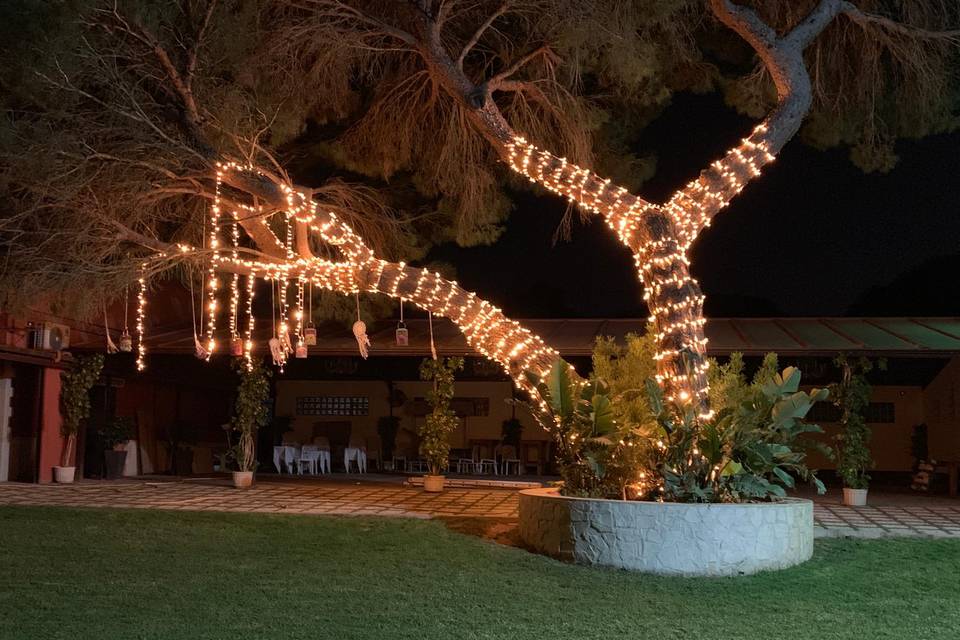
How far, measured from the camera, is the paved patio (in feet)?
31.3

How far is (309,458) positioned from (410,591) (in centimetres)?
1036

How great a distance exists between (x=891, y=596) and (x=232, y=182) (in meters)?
7.15

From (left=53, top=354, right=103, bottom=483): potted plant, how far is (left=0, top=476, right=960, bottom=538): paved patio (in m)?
0.43

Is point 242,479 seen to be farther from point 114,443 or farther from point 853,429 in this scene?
point 853,429

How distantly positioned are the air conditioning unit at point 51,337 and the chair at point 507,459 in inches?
291

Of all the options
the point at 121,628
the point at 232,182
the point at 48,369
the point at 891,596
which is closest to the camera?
the point at 121,628

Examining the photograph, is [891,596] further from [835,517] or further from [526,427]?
[526,427]

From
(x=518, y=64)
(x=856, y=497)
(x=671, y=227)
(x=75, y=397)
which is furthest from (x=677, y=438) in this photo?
(x=75, y=397)

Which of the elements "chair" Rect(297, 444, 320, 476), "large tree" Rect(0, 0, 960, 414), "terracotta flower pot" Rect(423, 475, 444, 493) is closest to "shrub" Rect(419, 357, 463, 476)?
"terracotta flower pot" Rect(423, 475, 444, 493)

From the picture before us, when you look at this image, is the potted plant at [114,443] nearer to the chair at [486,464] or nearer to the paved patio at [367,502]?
the paved patio at [367,502]

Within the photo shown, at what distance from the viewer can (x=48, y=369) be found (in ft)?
45.6

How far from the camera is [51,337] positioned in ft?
44.3

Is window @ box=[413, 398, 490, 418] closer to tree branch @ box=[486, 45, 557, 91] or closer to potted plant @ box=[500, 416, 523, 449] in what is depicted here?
potted plant @ box=[500, 416, 523, 449]

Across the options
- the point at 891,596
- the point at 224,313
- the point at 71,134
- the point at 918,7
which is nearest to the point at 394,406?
the point at 224,313
